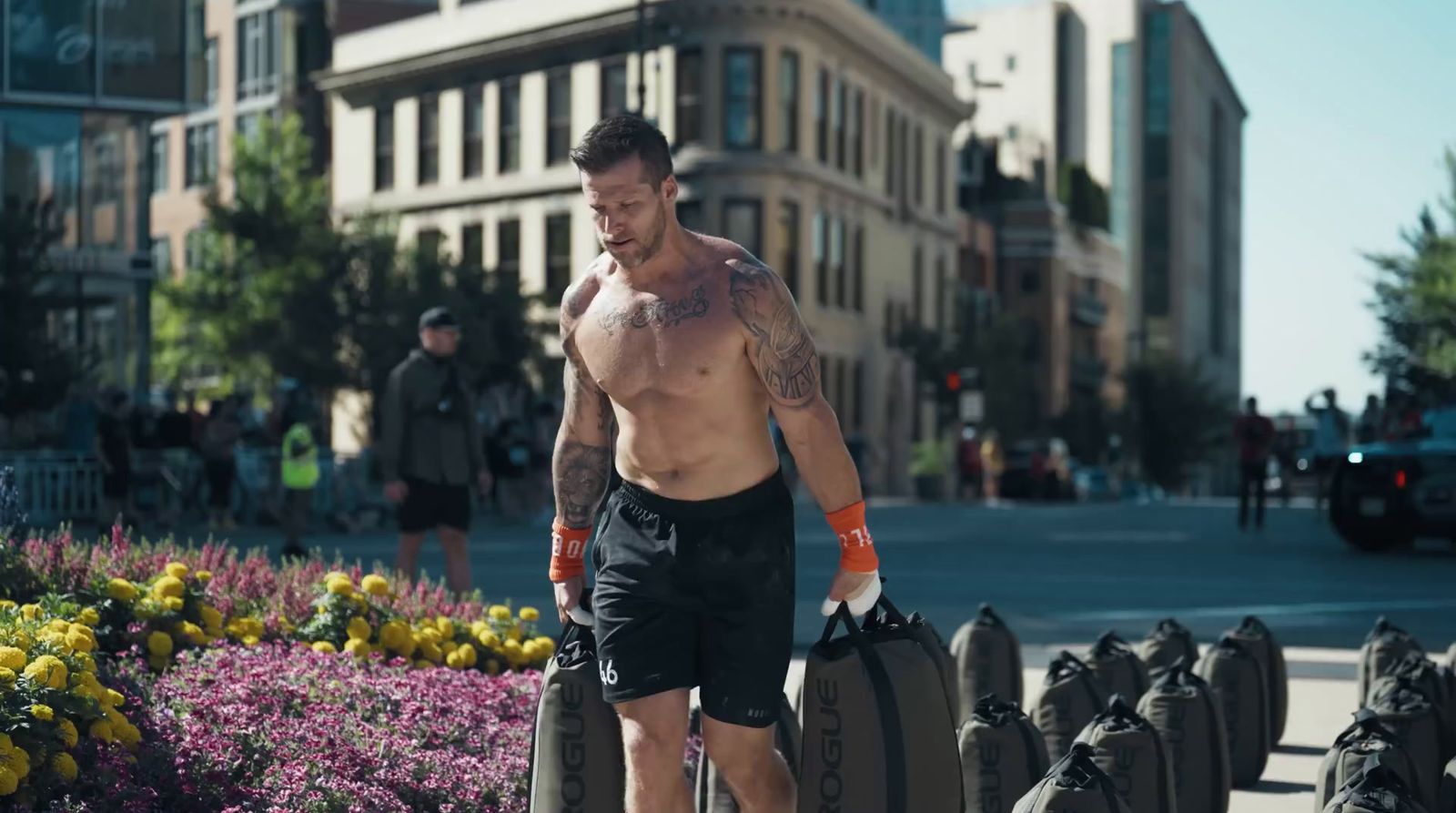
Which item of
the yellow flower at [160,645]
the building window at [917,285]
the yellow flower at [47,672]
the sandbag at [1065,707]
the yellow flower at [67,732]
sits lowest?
the sandbag at [1065,707]

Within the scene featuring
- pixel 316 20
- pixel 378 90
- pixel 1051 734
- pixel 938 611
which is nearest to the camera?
pixel 1051 734

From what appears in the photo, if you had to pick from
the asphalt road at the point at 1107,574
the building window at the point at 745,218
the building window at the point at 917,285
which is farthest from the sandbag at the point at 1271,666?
the building window at the point at 917,285

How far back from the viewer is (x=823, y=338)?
185 feet

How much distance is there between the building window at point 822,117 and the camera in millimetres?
56562

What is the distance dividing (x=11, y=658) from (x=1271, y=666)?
201 inches

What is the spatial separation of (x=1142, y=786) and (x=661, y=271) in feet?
6.39

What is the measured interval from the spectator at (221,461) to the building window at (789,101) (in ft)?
96.9

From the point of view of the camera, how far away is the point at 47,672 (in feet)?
18.6

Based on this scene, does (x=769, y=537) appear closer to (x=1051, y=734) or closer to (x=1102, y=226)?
(x=1051, y=734)

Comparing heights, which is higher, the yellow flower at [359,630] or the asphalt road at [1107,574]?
the yellow flower at [359,630]

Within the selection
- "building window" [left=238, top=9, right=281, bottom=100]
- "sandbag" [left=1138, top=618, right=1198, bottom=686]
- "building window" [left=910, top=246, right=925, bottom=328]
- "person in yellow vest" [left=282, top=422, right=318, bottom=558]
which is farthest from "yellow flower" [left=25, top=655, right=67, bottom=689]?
"building window" [left=238, top=9, right=281, bottom=100]

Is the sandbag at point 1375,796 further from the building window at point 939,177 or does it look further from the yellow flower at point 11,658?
the building window at point 939,177

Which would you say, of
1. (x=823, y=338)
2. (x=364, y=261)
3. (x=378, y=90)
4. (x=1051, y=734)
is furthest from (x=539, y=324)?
(x=1051, y=734)

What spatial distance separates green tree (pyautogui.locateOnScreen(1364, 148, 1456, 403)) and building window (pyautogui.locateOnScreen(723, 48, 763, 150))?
697 inches
